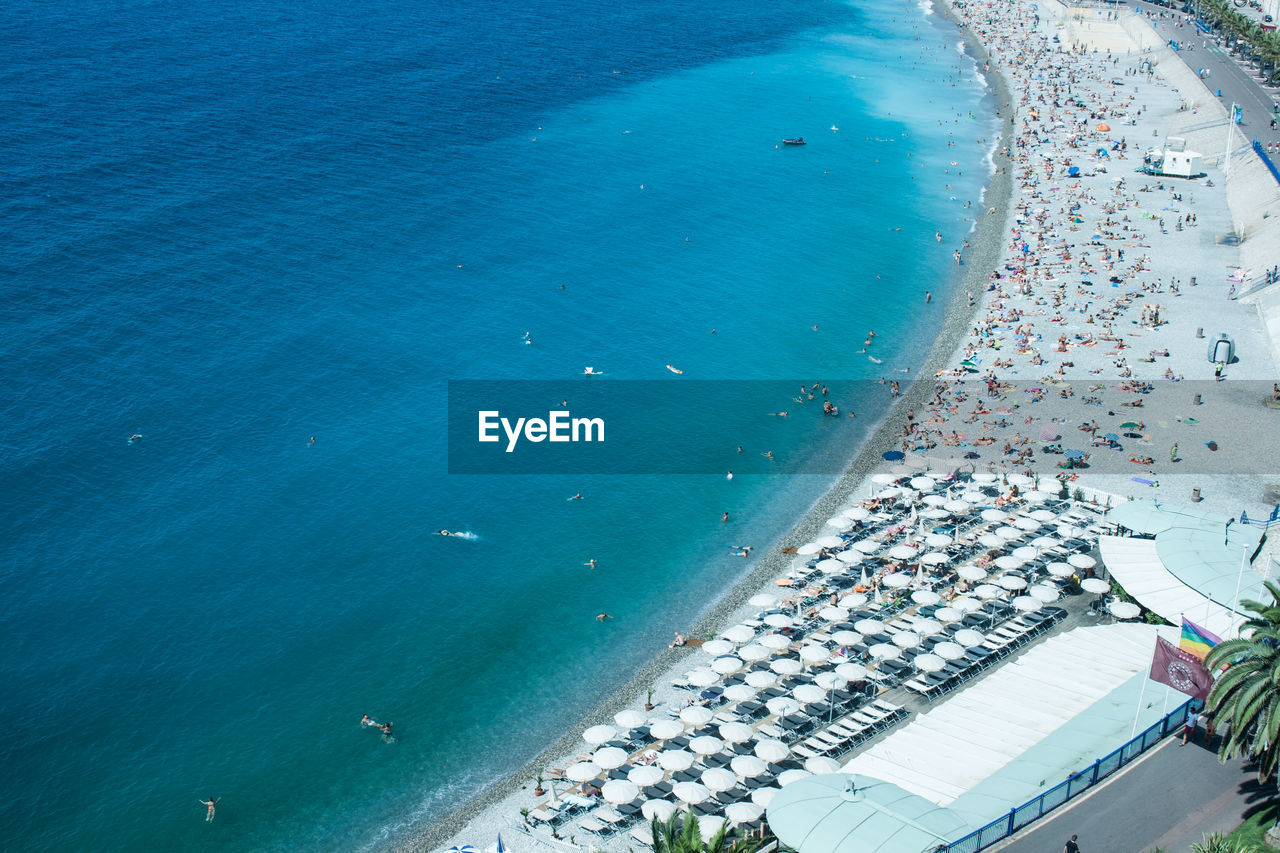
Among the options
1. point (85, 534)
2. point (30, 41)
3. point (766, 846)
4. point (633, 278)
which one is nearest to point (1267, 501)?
point (766, 846)

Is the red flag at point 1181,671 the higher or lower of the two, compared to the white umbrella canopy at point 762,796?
higher

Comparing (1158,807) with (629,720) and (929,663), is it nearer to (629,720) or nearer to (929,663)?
(929,663)

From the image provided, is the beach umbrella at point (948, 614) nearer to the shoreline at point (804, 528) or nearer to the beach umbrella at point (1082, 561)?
the beach umbrella at point (1082, 561)

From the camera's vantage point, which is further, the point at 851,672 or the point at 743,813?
the point at 851,672

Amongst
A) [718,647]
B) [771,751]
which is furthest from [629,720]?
[718,647]

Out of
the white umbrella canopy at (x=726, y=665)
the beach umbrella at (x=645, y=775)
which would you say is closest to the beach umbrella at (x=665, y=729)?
the beach umbrella at (x=645, y=775)

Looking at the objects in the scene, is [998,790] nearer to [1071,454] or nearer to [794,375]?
[1071,454]

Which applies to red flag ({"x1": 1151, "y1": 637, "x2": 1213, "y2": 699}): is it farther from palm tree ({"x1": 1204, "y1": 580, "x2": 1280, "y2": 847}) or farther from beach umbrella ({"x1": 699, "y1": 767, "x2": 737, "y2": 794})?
beach umbrella ({"x1": 699, "y1": 767, "x2": 737, "y2": 794})
